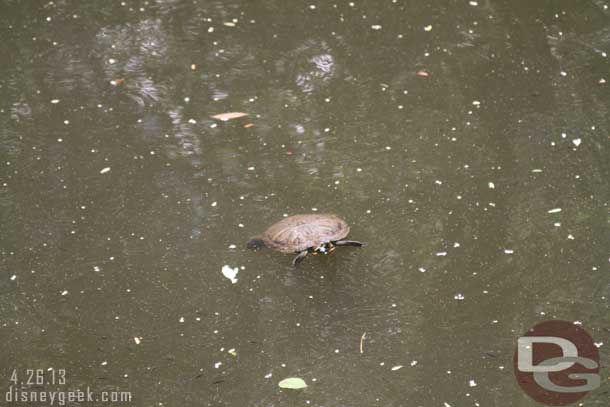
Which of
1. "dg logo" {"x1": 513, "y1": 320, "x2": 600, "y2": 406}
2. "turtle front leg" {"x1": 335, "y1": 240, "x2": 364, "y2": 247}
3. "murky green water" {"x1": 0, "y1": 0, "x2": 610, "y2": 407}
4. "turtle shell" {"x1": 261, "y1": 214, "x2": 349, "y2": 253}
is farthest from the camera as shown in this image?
"turtle front leg" {"x1": 335, "y1": 240, "x2": 364, "y2": 247}

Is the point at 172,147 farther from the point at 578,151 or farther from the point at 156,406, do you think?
the point at 578,151

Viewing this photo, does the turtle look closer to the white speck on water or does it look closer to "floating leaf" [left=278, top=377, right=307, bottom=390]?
the white speck on water

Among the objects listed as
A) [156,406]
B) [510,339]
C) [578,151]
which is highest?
[578,151]

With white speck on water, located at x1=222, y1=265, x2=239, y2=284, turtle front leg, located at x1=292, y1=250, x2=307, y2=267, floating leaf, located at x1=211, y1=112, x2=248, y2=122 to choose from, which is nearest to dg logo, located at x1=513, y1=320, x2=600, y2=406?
turtle front leg, located at x1=292, y1=250, x2=307, y2=267

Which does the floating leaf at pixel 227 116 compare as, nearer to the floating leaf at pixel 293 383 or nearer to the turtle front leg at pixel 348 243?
the turtle front leg at pixel 348 243

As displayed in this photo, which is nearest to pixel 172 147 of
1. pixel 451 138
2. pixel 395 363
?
pixel 451 138

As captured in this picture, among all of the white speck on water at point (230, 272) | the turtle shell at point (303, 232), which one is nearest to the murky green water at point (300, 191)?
the white speck on water at point (230, 272)

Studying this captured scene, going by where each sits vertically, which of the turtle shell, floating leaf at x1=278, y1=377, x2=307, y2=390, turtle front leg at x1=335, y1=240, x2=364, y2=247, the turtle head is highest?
the turtle shell

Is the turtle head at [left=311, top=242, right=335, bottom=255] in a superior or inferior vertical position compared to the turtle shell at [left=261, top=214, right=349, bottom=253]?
inferior
